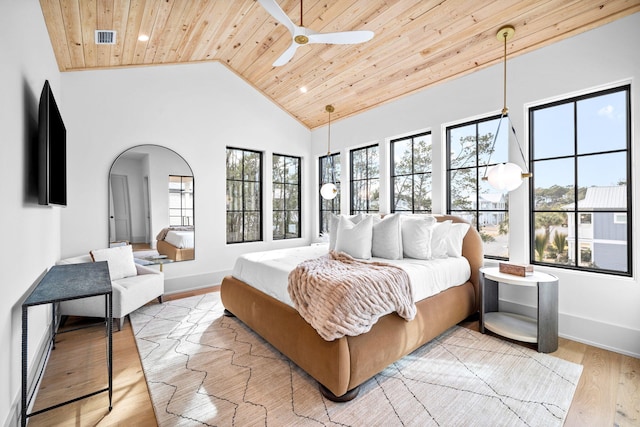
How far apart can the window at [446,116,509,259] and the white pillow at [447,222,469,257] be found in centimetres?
29

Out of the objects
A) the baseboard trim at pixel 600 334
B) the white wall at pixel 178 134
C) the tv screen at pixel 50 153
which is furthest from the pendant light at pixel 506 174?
the tv screen at pixel 50 153

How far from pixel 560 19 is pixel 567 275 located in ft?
7.62

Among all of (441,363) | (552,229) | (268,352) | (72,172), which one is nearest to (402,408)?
(441,363)

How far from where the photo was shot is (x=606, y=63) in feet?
8.28

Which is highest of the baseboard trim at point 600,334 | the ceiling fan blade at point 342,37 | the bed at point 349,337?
the ceiling fan blade at point 342,37

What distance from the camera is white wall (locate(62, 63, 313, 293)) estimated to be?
11.6 ft

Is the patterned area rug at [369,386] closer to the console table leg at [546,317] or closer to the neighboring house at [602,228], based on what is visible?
the console table leg at [546,317]

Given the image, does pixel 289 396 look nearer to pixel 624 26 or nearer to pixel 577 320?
pixel 577 320

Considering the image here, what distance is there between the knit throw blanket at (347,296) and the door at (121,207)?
2.82m

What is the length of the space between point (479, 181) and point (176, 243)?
4.13 m

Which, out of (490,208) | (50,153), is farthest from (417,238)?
(50,153)

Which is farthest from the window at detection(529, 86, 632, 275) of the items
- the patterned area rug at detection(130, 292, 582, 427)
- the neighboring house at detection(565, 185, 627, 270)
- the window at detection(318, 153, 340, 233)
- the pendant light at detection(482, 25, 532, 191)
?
the window at detection(318, 153, 340, 233)

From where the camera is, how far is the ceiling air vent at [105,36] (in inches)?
115

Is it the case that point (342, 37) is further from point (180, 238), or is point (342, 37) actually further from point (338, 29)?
point (180, 238)
